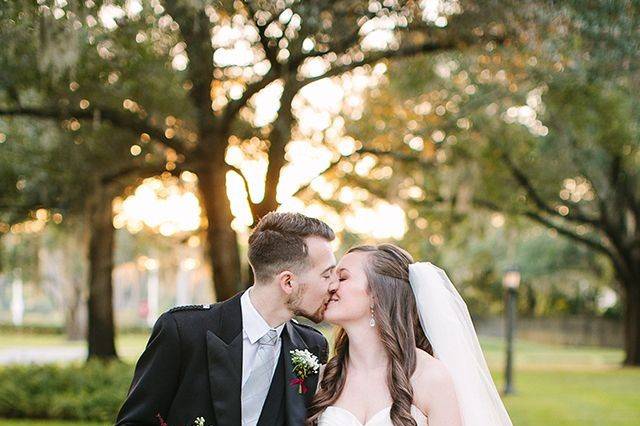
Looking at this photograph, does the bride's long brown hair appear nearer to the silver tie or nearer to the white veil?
the white veil

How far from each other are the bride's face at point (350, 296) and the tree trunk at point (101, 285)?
42.7 feet

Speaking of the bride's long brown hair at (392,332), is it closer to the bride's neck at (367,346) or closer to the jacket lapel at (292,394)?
the bride's neck at (367,346)

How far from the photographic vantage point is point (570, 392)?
1900cm

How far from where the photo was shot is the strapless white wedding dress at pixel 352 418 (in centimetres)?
423

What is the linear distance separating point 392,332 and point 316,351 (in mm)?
397

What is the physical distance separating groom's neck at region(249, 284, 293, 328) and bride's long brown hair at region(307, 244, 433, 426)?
0.49 meters

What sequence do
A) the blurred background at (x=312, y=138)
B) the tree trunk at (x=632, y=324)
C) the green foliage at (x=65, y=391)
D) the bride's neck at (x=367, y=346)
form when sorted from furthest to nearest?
the tree trunk at (x=632, y=324)
the green foliage at (x=65, y=391)
the blurred background at (x=312, y=138)
the bride's neck at (x=367, y=346)

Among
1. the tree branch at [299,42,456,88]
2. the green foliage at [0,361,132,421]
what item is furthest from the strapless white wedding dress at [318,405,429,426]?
the green foliage at [0,361,132,421]

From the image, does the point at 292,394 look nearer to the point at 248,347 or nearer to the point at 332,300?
the point at 248,347

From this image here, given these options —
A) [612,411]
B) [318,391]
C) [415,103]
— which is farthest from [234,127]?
[318,391]

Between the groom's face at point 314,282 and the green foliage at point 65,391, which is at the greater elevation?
the groom's face at point 314,282

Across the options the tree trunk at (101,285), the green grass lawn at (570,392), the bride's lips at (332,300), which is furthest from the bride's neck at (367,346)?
the tree trunk at (101,285)

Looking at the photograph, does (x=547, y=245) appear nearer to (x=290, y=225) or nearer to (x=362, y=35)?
(x=362, y=35)

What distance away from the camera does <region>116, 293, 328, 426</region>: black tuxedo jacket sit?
3.92 metres
